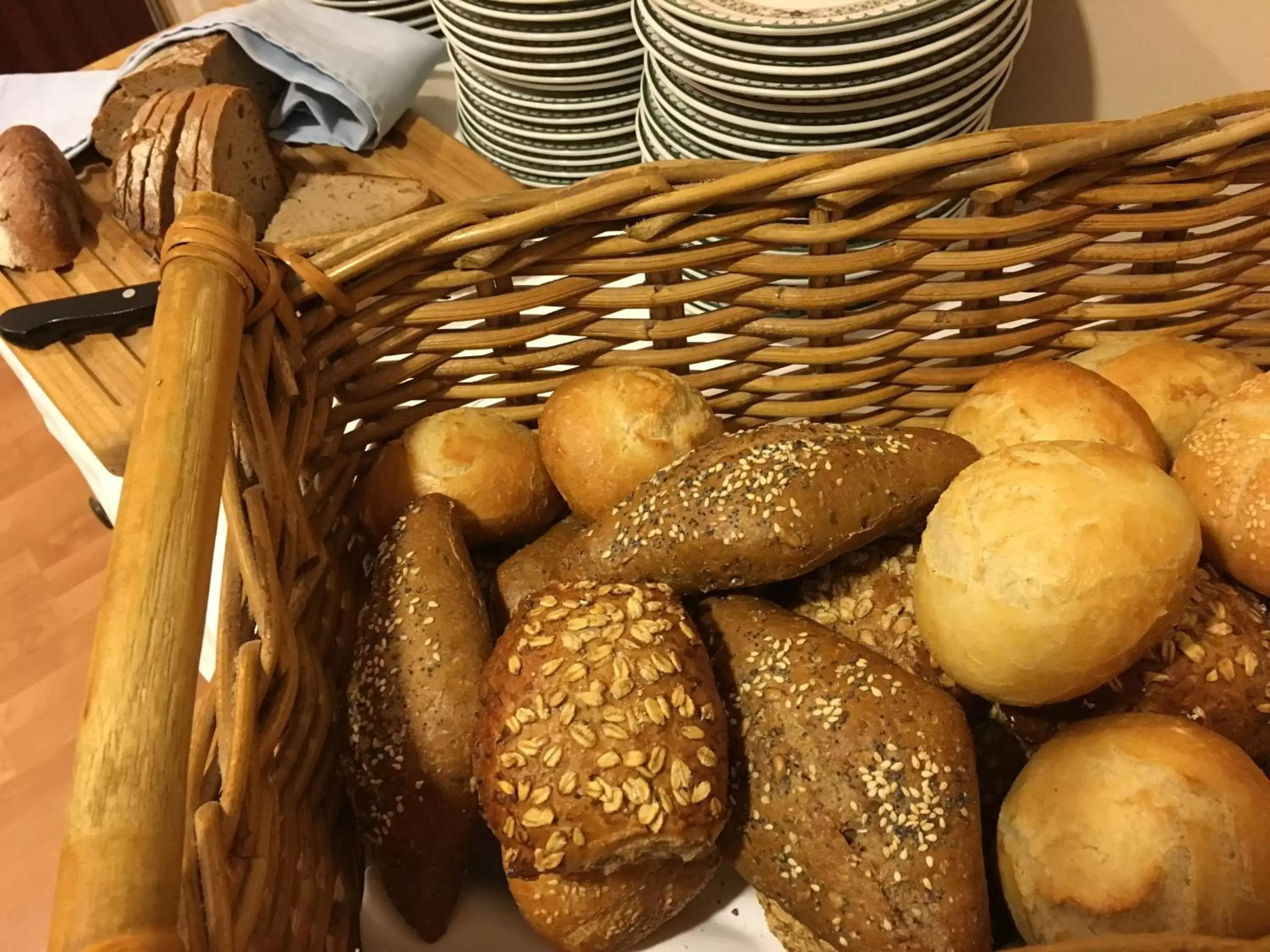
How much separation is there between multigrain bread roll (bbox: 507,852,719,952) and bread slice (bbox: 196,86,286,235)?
113 cm

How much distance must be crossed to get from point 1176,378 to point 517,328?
0.66m

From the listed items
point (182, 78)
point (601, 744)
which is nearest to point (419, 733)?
point (601, 744)

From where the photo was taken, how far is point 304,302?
884mm

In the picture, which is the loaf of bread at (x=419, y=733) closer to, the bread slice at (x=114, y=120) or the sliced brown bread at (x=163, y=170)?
the sliced brown bread at (x=163, y=170)

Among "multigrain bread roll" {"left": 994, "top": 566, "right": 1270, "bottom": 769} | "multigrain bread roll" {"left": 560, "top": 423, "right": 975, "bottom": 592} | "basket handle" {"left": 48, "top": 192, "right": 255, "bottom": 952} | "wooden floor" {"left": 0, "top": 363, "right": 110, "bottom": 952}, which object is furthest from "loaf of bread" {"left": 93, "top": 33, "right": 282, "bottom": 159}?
"multigrain bread roll" {"left": 994, "top": 566, "right": 1270, "bottom": 769}

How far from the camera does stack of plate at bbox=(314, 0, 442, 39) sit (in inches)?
68.1

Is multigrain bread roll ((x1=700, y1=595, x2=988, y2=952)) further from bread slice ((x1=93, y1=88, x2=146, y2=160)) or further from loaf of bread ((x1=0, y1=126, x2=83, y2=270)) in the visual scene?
bread slice ((x1=93, y1=88, x2=146, y2=160))

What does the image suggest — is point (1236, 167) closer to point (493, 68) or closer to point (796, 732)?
point (796, 732)

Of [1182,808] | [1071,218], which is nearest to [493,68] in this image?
[1071,218]

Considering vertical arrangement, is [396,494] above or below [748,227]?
below

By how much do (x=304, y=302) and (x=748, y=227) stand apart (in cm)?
43

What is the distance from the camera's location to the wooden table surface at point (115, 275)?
1353 millimetres

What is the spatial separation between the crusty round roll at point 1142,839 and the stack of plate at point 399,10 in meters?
1.63

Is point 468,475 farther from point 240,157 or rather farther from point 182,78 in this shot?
point 182,78
